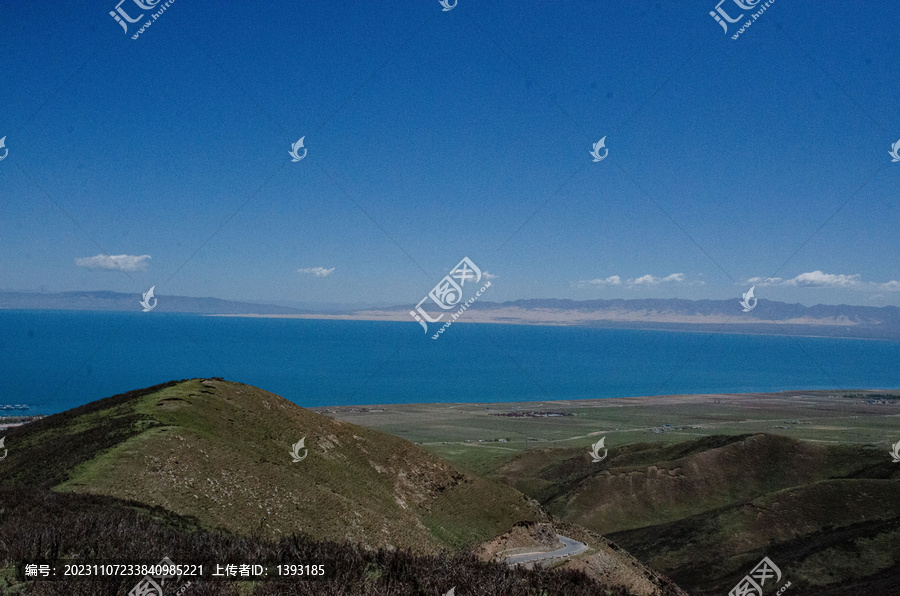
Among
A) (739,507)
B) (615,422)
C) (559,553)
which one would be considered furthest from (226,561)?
(615,422)

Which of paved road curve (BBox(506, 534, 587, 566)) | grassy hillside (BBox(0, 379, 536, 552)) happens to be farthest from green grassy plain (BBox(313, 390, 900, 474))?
A: grassy hillside (BBox(0, 379, 536, 552))

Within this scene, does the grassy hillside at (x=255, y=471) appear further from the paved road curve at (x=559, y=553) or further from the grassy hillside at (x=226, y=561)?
the grassy hillside at (x=226, y=561)

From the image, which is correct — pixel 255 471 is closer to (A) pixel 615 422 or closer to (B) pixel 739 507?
(B) pixel 739 507

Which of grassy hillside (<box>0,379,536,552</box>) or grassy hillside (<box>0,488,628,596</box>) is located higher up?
grassy hillside (<box>0,379,536,552</box>)

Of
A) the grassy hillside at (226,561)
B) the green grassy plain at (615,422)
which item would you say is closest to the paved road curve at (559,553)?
the grassy hillside at (226,561)

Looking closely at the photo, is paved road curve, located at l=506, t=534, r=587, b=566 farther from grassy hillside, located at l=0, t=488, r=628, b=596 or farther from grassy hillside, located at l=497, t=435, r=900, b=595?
grassy hillside, located at l=0, t=488, r=628, b=596

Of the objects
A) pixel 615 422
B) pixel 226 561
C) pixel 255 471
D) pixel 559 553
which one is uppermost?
pixel 615 422
